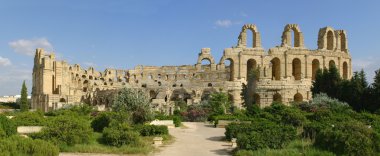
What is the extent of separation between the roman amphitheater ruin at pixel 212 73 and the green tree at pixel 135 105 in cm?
2812

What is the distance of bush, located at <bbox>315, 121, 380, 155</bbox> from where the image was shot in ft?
46.0

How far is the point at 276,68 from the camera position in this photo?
Answer: 6638 centimetres

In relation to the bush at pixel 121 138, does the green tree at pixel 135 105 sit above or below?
above

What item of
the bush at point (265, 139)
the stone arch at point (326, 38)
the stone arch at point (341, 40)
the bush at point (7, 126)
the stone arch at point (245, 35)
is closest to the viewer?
the bush at point (265, 139)

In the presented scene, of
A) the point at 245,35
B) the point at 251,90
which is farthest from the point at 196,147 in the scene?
the point at 245,35

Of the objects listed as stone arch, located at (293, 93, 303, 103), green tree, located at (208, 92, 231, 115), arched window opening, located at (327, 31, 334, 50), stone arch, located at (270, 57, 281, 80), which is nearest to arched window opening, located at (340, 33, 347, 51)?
arched window opening, located at (327, 31, 334, 50)

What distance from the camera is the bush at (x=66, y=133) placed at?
17.3 m

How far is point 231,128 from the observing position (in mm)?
20375

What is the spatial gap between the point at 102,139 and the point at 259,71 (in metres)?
37.4

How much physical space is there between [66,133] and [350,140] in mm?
11696

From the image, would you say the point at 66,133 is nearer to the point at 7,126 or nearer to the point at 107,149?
the point at 107,149

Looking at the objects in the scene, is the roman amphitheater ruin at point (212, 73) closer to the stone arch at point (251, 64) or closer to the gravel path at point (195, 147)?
the stone arch at point (251, 64)

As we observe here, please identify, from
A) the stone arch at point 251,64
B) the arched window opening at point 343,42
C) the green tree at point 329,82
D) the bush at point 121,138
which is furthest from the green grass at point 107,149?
the arched window opening at point 343,42

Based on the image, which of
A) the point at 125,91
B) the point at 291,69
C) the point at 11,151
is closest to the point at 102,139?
the point at 11,151
